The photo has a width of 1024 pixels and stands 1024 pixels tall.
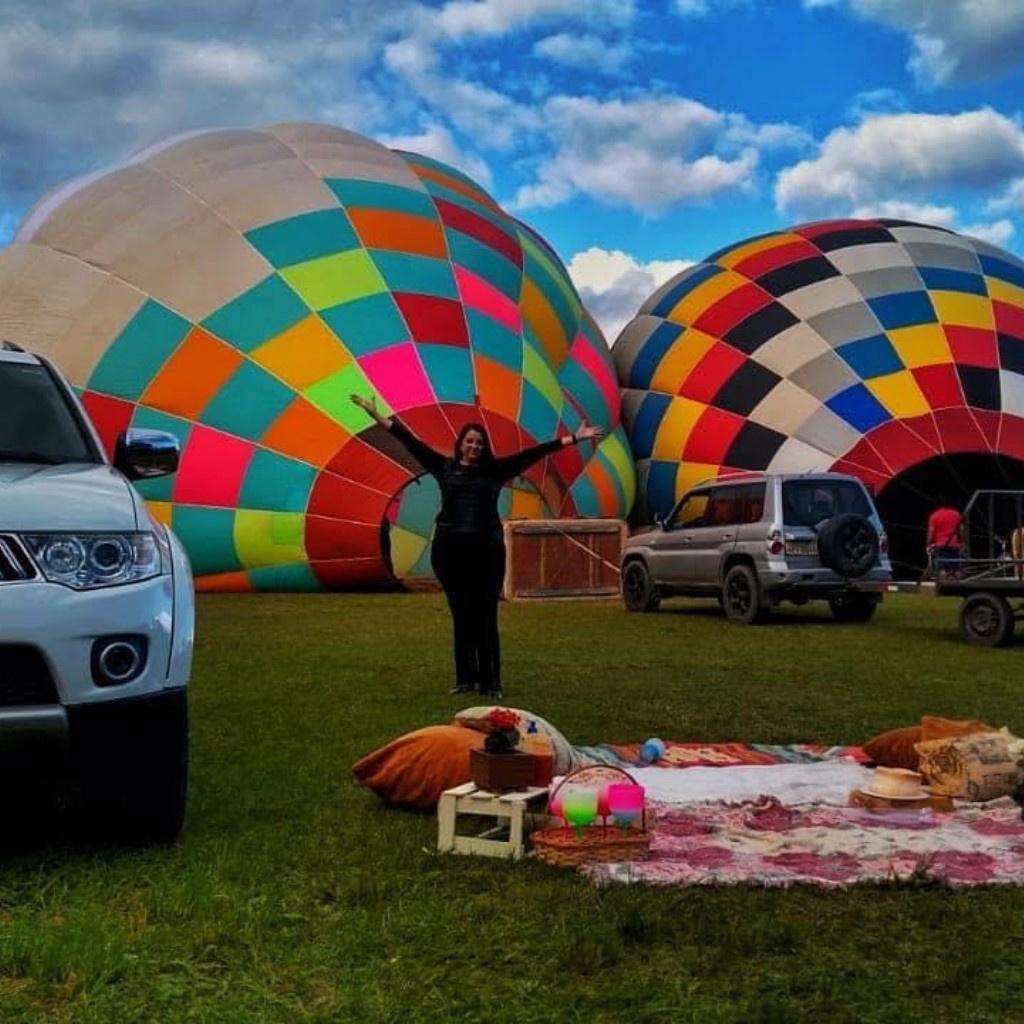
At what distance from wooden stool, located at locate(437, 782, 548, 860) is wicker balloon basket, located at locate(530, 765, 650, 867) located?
8 cm

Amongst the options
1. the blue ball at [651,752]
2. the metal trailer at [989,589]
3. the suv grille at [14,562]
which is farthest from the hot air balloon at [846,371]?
the suv grille at [14,562]

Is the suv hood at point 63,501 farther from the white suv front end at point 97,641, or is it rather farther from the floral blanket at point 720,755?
the floral blanket at point 720,755

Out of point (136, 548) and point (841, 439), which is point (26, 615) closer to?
point (136, 548)

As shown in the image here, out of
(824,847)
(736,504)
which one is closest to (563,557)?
(736,504)

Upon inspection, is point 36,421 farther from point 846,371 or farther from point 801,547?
point 846,371

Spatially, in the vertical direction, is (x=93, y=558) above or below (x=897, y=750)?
above

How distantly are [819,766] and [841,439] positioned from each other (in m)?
15.2

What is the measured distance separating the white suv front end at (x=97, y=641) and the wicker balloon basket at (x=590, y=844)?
3.97ft

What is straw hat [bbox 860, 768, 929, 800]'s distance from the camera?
16.9 ft

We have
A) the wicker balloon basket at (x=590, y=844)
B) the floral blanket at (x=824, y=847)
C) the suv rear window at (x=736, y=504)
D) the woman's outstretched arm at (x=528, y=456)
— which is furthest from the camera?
the suv rear window at (x=736, y=504)

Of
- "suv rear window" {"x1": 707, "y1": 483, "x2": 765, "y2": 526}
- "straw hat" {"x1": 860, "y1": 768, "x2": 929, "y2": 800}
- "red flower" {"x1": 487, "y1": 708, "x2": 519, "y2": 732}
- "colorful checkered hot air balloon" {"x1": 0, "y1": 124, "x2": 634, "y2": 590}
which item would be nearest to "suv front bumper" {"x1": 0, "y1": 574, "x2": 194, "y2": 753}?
"red flower" {"x1": 487, "y1": 708, "x2": 519, "y2": 732}

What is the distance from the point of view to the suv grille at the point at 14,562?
3.92 m

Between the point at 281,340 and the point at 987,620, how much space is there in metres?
9.53

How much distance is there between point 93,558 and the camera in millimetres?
4066
